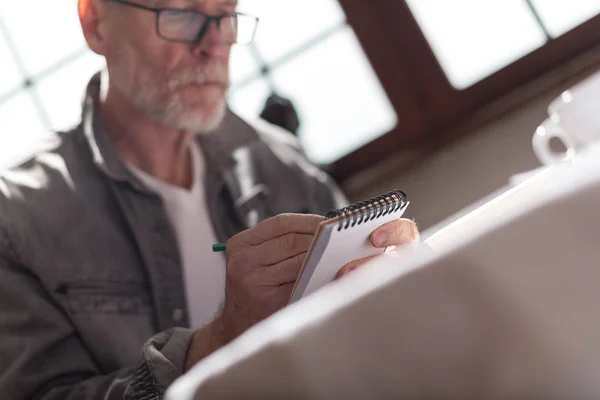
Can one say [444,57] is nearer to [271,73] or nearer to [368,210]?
[271,73]

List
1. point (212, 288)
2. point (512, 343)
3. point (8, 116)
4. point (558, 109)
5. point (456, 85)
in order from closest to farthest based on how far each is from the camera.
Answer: point (512, 343), point (558, 109), point (212, 288), point (456, 85), point (8, 116)

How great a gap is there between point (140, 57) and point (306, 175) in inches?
16.1

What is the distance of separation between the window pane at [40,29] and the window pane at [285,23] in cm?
49

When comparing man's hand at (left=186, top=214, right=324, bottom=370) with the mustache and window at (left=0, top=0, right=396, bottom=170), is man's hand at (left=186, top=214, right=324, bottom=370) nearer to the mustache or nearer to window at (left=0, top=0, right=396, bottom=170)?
the mustache

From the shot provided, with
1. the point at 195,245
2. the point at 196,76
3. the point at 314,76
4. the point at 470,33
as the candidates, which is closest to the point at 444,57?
the point at 470,33

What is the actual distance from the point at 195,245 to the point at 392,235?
56 cm

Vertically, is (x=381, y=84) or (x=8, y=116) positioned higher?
(x=8, y=116)

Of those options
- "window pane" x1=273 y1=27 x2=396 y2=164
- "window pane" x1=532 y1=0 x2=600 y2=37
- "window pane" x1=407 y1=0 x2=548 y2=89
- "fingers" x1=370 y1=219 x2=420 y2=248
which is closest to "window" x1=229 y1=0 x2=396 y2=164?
"window pane" x1=273 y1=27 x2=396 y2=164

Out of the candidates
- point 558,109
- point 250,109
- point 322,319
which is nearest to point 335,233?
point 322,319

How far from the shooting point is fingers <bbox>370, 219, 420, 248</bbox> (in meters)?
0.51

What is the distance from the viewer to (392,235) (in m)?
0.51

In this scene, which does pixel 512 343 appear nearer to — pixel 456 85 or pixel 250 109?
pixel 456 85

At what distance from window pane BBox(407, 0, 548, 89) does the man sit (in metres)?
0.39

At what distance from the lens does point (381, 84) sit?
1.35 metres
